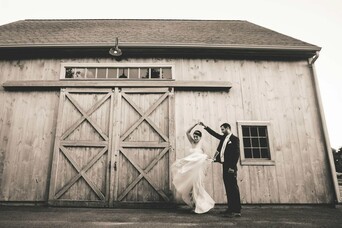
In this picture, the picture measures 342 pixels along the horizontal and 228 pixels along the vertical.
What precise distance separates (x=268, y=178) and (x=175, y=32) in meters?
5.57

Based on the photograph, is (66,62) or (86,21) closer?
(66,62)

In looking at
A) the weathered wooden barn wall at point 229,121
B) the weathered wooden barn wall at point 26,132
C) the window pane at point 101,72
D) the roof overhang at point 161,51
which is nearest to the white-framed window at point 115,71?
the window pane at point 101,72

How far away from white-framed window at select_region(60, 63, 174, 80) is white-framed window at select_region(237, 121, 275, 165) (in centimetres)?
262

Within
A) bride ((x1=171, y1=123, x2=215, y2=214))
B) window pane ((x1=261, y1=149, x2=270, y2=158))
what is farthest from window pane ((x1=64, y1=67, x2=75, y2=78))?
window pane ((x1=261, y1=149, x2=270, y2=158))

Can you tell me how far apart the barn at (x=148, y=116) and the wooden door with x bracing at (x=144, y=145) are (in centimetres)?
3

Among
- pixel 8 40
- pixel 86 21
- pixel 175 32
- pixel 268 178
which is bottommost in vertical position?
pixel 268 178

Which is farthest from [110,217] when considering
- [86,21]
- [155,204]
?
[86,21]

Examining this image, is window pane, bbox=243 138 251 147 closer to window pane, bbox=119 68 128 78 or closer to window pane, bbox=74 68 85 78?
window pane, bbox=119 68 128 78

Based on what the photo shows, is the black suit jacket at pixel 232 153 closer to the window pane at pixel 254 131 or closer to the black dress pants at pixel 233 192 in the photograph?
the black dress pants at pixel 233 192

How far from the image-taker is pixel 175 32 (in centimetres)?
841

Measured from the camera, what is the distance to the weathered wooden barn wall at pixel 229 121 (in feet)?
20.8

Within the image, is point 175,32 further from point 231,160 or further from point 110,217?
point 110,217

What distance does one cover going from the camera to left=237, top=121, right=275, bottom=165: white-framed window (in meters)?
6.64

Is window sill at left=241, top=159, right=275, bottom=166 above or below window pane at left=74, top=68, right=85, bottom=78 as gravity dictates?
below
